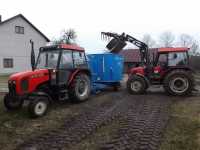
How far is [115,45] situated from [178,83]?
3.93 metres

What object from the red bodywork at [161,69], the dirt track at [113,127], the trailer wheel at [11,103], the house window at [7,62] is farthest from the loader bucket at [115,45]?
the house window at [7,62]

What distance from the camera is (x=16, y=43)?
83.4ft

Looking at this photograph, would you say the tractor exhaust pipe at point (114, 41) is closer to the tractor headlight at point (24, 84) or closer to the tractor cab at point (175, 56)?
the tractor cab at point (175, 56)

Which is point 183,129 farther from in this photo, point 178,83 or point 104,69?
A: point 104,69

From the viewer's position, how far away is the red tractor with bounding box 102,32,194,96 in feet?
31.8

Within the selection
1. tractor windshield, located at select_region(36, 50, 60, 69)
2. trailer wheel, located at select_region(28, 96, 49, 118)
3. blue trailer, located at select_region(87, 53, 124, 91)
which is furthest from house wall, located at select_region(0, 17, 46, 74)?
trailer wheel, located at select_region(28, 96, 49, 118)

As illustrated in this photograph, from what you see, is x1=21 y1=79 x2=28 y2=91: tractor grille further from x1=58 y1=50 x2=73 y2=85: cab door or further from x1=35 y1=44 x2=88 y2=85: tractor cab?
x1=58 y1=50 x2=73 y2=85: cab door

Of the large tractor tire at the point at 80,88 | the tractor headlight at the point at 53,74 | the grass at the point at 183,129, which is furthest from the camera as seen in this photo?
the large tractor tire at the point at 80,88

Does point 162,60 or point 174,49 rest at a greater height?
point 174,49

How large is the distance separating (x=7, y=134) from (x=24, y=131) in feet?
1.22

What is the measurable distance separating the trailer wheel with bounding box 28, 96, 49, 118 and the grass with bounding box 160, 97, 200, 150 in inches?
134

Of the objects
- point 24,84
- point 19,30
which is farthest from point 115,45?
point 19,30

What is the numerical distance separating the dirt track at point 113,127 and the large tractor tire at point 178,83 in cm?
171

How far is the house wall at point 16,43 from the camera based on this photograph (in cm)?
2426
